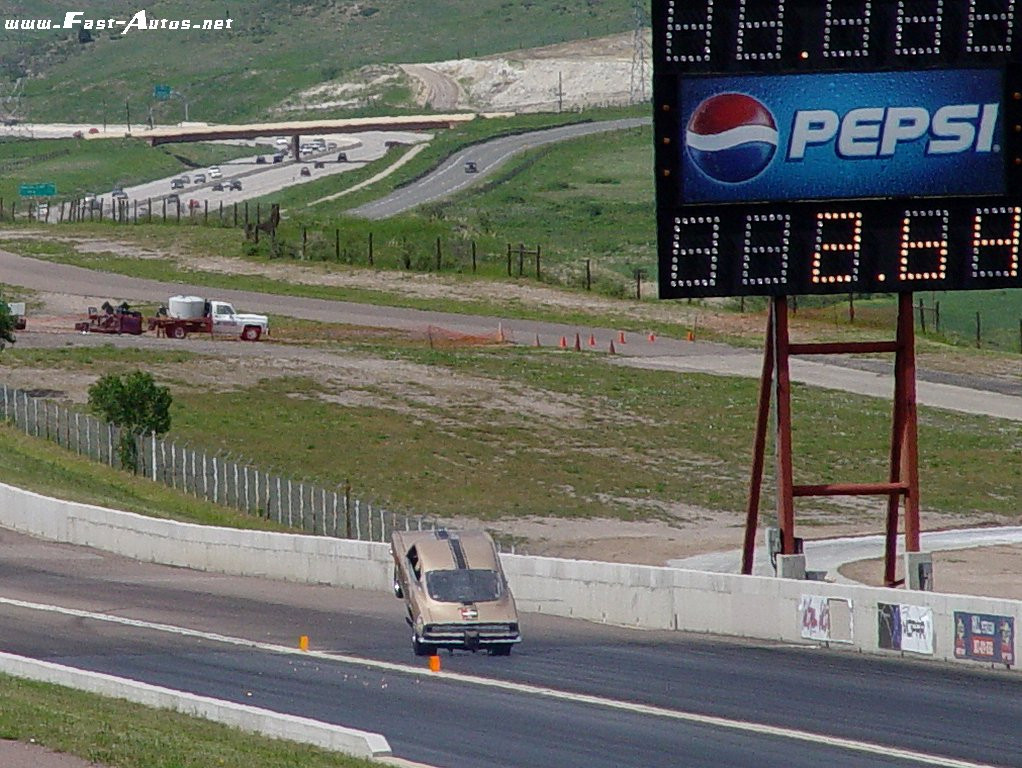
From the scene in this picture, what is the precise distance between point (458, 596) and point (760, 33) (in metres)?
10.7

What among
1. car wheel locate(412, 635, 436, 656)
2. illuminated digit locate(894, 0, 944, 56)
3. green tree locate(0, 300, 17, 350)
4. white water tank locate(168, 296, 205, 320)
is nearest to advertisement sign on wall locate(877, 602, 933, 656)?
car wheel locate(412, 635, 436, 656)

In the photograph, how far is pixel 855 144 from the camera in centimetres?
3319

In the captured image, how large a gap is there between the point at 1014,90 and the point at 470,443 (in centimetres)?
3470

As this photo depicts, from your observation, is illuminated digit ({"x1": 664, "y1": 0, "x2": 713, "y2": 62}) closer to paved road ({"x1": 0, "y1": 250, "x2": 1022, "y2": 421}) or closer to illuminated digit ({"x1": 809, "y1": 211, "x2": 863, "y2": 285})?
illuminated digit ({"x1": 809, "y1": 211, "x2": 863, "y2": 285})

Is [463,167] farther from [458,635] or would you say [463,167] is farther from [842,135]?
[458,635]

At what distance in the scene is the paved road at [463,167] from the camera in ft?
480

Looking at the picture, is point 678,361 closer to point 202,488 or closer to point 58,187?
point 202,488

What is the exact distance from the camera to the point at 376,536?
51.0 m

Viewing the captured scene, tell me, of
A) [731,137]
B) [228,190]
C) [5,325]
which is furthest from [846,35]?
[228,190]

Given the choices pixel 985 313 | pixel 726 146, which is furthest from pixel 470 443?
pixel 985 313

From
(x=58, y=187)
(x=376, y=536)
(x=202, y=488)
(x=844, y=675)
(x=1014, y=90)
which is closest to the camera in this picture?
(x=844, y=675)

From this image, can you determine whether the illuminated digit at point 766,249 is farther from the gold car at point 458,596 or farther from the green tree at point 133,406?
the green tree at point 133,406

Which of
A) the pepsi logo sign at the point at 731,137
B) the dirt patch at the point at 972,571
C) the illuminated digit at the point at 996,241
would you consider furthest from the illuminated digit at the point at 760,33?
the dirt patch at the point at 972,571

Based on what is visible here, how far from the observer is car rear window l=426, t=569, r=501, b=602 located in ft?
107
